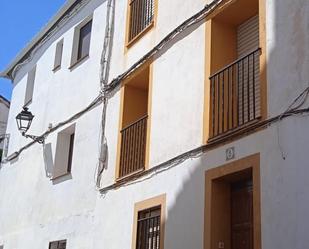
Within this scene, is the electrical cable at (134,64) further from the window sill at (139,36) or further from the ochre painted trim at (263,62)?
the ochre painted trim at (263,62)

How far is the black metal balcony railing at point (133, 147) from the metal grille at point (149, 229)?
2.91ft

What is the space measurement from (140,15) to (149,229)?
174 inches

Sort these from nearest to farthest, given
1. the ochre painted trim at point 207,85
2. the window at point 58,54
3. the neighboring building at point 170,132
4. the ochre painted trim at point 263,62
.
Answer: the neighboring building at point 170,132 → the ochre painted trim at point 263,62 → the ochre painted trim at point 207,85 → the window at point 58,54

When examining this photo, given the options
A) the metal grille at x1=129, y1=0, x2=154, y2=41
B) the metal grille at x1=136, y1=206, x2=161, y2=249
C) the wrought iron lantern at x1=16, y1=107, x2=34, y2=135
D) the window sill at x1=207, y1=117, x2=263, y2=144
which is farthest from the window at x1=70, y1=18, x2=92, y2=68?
the window sill at x1=207, y1=117, x2=263, y2=144

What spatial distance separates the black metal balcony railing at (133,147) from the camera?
1046 centimetres

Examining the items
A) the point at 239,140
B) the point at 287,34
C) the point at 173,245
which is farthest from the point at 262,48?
the point at 173,245

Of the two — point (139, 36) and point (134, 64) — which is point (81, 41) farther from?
point (134, 64)

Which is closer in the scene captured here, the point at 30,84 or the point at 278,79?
the point at 278,79

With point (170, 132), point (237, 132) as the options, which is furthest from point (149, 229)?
point (237, 132)

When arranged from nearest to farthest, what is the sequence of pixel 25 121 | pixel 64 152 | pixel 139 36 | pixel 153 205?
1. pixel 153 205
2. pixel 139 36
3. pixel 64 152
4. pixel 25 121

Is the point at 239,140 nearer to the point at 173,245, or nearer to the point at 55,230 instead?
the point at 173,245

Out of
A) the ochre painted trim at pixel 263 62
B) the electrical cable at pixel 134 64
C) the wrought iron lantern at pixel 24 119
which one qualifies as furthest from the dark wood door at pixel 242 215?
the wrought iron lantern at pixel 24 119

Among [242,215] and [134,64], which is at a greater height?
[134,64]

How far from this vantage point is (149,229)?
9.64 metres
